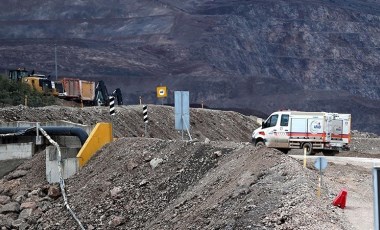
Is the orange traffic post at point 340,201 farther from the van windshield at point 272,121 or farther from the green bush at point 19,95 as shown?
the green bush at point 19,95

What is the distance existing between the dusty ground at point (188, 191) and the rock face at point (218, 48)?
235 feet

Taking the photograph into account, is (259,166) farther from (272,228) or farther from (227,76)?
(227,76)

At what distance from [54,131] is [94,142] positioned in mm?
2269

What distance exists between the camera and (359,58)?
413ft

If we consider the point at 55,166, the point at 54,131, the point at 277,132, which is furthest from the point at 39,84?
the point at 55,166

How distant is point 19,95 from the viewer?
5450 centimetres

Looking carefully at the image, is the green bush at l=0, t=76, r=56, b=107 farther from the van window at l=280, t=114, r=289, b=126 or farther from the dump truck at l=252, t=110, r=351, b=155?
the van window at l=280, t=114, r=289, b=126

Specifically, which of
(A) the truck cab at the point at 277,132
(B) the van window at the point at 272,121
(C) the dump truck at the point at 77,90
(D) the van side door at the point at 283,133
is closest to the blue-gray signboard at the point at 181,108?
(A) the truck cab at the point at 277,132

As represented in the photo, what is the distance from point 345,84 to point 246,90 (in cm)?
2645

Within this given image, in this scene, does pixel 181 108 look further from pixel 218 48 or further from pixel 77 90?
pixel 218 48

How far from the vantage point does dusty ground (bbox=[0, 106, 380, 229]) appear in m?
14.9

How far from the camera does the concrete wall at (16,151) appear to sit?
2631cm

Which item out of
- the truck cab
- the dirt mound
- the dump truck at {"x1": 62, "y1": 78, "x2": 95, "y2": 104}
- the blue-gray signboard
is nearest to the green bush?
the dump truck at {"x1": 62, "y1": 78, "x2": 95, "y2": 104}

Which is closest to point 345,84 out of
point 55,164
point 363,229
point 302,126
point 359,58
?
point 359,58
